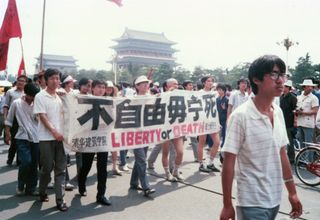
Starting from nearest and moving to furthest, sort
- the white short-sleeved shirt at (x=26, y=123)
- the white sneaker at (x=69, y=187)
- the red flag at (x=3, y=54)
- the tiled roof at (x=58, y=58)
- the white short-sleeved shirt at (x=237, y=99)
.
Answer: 1. the white short-sleeved shirt at (x=26, y=123)
2. the white sneaker at (x=69, y=187)
3. the red flag at (x=3, y=54)
4. the white short-sleeved shirt at (x=237, y=99)
5. the tiled roof at (x=58, y=58)

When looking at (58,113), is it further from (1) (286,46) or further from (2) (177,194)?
(1) (286,46)

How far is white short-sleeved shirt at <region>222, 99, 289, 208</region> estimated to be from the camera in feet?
7.06

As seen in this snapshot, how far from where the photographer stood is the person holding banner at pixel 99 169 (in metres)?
4.89

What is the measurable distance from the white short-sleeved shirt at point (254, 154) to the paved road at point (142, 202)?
7.61ft

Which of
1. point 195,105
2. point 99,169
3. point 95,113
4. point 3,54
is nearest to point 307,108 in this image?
point 195,105

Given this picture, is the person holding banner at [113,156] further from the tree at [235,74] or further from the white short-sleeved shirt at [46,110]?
the tree at [235,74]

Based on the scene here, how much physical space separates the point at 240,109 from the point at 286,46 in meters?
31.9

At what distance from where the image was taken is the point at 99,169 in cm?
491

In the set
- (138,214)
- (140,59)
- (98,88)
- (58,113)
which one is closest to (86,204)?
(138,214)

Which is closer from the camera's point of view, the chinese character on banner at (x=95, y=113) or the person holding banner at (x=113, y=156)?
the chinese character on banner at (x=95, y=113)

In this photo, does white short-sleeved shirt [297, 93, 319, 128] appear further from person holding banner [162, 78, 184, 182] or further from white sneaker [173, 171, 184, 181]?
white sneaker [173, 171, 184, 181]

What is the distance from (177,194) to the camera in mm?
5406

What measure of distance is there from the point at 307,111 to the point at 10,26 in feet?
21.9

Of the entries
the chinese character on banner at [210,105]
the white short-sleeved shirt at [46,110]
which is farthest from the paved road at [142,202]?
the chinese character on banner at [210,105]
